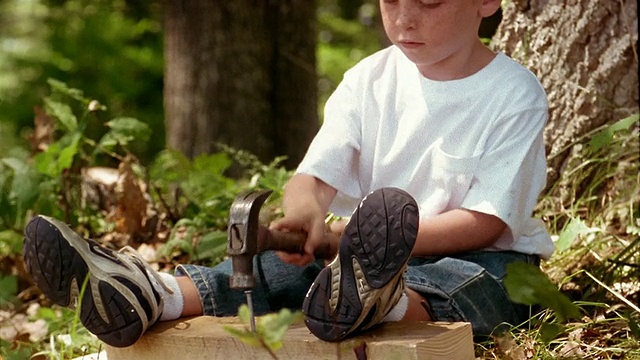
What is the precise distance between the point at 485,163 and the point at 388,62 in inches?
18.9

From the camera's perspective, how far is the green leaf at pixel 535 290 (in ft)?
7.89

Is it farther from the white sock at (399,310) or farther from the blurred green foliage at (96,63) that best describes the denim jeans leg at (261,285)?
the blurred green foliage at (96,63)

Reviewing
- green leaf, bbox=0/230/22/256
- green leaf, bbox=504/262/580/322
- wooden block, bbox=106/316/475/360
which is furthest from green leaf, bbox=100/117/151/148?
green leaf, bbox=504/262/580/322

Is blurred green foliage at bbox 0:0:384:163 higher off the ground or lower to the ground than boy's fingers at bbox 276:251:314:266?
lower

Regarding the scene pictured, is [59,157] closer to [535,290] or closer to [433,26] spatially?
[433,26]

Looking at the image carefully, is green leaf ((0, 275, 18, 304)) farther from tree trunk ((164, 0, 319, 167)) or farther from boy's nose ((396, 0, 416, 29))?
tree trunk ((164, 0, 319, 167))

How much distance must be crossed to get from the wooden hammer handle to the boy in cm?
3

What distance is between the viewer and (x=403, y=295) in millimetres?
2746

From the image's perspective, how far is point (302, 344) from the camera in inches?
101

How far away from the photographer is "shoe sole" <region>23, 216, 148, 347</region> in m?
2.65

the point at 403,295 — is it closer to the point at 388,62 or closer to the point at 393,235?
the point at 393,235

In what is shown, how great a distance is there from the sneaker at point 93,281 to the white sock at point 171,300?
98 mm

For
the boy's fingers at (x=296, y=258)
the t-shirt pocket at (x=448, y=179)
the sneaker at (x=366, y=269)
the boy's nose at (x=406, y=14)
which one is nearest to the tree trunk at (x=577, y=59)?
the t-shirt pocket at (x=448, y=179)

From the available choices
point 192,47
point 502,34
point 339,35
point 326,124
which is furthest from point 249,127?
point 339,35
